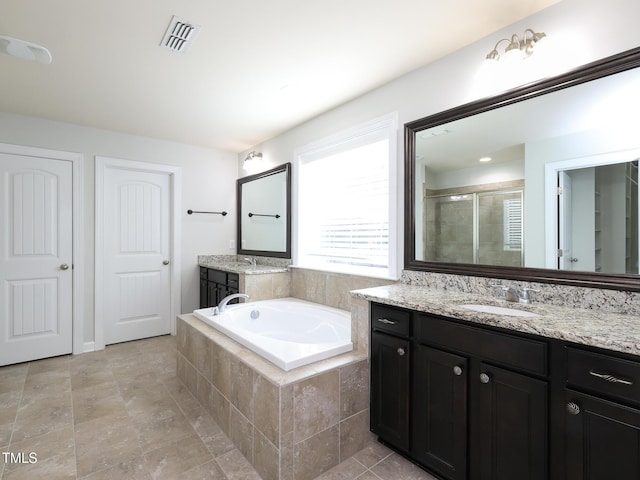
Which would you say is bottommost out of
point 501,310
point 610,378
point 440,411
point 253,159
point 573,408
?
point 440,411

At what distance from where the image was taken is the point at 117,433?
2.00 m

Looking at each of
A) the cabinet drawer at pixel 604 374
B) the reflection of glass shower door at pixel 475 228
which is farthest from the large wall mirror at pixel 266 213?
the cabinet drawer at pixel 604 374

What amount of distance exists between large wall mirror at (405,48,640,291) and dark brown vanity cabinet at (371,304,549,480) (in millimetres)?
548

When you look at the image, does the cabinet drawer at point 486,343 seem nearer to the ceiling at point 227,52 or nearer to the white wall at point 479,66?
the white wall at point 479,66

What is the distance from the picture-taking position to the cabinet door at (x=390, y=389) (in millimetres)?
1703

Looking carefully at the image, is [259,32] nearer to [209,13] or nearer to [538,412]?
[209,13]

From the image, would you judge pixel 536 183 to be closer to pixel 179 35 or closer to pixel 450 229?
pixel 450 229

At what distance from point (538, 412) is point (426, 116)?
5.84 feet

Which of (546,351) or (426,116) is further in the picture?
(426,116)

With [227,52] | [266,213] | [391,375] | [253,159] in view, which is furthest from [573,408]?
[253,159]

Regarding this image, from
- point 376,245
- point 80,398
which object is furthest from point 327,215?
point 80,398

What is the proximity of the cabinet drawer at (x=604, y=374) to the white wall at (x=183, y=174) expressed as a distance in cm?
392

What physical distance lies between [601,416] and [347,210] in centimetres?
223

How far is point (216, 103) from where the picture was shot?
286cm
